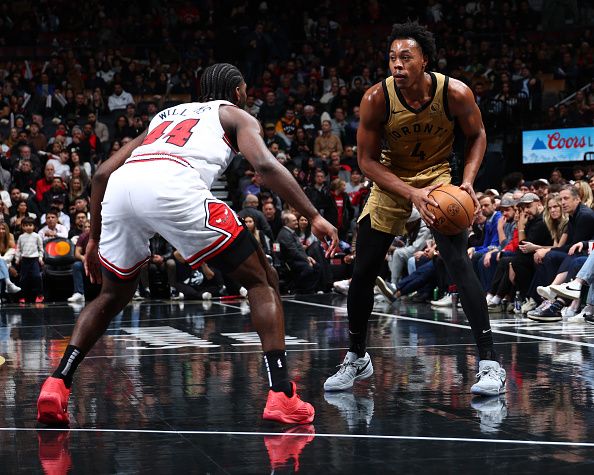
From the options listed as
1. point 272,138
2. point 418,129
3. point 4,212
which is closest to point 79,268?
point 4,212

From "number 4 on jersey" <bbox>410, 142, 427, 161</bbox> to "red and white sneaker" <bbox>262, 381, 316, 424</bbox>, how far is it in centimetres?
161

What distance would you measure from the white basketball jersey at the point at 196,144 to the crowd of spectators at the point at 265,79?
9.47m

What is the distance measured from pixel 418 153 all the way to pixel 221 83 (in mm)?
1197

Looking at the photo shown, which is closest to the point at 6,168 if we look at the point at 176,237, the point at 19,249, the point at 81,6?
the point at 19,249

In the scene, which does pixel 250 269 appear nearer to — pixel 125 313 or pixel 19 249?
pixel 125 313

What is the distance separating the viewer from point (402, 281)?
41.2 ft

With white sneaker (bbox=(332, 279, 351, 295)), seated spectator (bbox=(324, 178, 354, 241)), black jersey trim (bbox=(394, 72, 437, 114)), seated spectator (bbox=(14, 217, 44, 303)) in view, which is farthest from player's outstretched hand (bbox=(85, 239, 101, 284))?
seated spectator (bbox=(324, 178, 354, 241))

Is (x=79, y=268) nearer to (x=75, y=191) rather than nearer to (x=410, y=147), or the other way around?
(x=75, y=191)

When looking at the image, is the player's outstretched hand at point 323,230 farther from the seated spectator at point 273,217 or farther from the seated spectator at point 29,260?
the seated spectator at point 273,217

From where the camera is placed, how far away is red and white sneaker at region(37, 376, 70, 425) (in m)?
4.34

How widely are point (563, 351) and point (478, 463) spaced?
11.1ft

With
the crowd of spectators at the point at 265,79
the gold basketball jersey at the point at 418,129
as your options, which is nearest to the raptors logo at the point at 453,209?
the gold basketball jersey at the point at 418,129

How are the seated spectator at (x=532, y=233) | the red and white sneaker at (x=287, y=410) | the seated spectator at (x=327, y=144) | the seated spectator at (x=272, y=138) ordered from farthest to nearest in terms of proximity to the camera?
the seated spectator at (x=327, y=144) → the seated spectator at (x=272, y=138) → the seated spectator at (x=532, y=233) → the red and white sneaker at (x=287, y=410)

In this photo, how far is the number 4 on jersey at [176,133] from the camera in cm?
451
